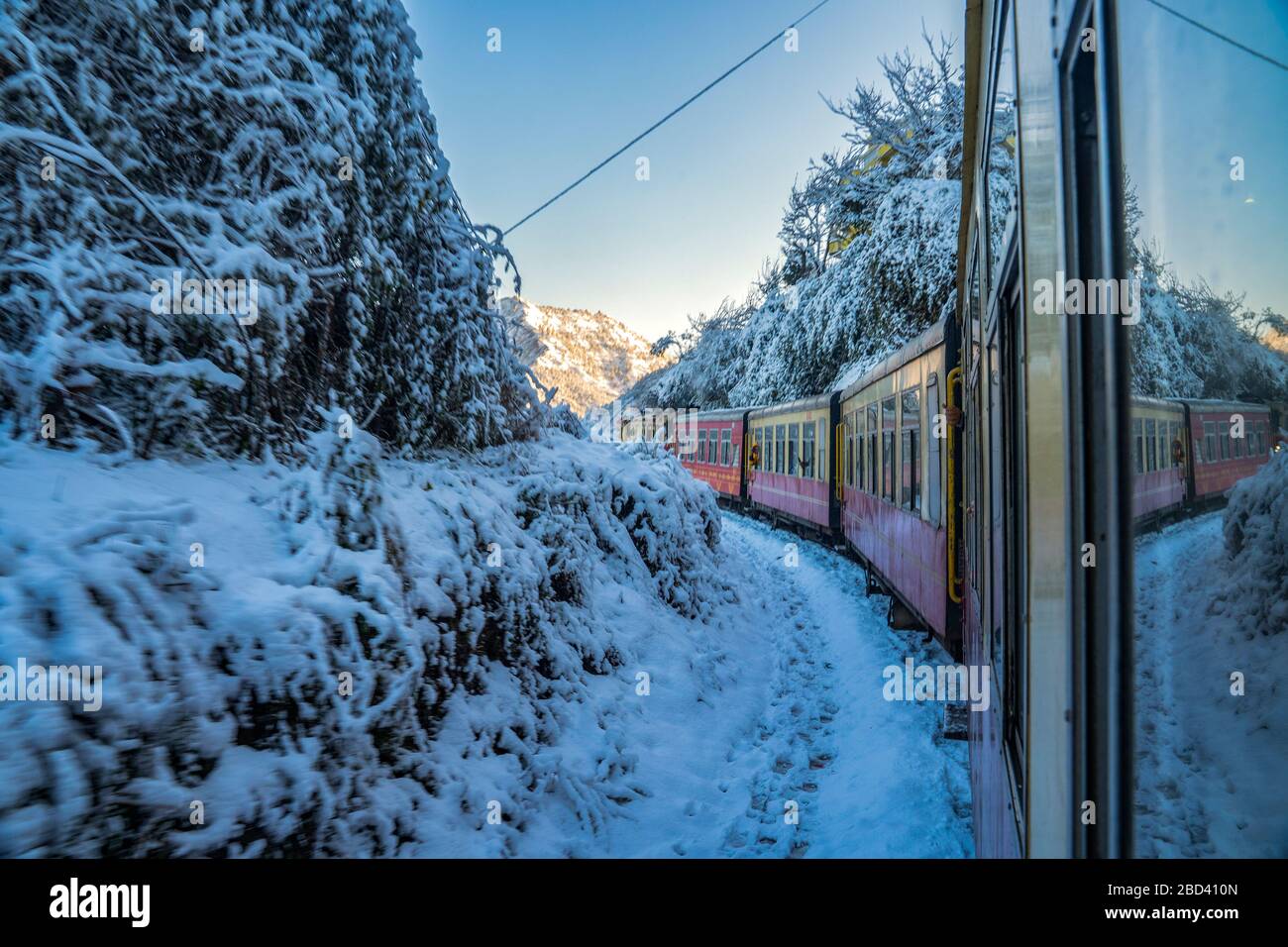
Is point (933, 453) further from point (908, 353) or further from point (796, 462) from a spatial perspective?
point (796, 462)

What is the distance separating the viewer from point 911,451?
6.64 m

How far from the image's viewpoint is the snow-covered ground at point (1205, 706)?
692mm

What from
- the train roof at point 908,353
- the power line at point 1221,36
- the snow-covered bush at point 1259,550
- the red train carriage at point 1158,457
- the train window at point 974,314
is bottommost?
the snow-covered bush at point 1259,550

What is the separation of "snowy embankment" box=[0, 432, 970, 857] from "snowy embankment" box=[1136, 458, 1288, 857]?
251cm

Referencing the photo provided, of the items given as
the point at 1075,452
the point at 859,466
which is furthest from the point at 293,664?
the point at 859,466

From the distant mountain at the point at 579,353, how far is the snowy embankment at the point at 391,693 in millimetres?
1818

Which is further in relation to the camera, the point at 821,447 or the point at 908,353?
the point at 821,447

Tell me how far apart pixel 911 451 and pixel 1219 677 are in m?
6.28

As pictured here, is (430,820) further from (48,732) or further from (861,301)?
(861,301)

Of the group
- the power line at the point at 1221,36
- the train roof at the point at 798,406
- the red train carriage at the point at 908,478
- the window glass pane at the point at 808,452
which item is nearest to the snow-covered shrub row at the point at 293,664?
the power line at the point at 1221,36

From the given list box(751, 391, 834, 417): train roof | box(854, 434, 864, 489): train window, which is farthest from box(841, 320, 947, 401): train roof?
box(751, 391, 834, 417): train roof

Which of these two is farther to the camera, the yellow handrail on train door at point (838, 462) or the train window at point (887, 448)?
the yellow handrail on train door at point (838, 462)

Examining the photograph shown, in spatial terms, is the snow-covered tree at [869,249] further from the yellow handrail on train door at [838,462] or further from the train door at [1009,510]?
the train door at [1009,510]

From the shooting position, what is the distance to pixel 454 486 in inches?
203
